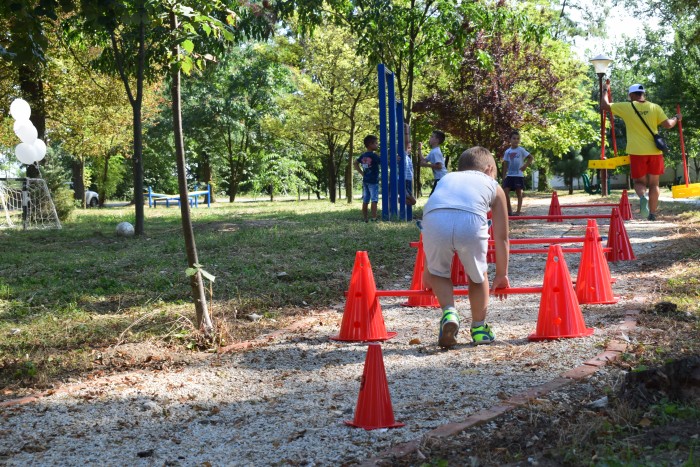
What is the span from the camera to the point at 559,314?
18.0ft

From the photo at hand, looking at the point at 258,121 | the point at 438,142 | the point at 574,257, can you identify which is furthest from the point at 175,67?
the point at 258,121

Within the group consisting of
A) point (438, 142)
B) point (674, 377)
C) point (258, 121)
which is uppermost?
point (258, 121)

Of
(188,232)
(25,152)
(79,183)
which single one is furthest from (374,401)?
(79,183)

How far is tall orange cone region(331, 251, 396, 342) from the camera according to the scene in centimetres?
583

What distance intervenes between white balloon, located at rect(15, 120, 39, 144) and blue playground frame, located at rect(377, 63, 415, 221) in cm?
727

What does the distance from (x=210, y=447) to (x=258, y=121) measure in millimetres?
36526

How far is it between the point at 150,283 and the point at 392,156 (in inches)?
331

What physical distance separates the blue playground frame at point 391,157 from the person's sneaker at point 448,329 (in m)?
10.3

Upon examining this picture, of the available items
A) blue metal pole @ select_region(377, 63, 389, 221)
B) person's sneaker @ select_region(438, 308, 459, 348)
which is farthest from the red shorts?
person's sneaker @ select_region(438, 308, 459, 348)

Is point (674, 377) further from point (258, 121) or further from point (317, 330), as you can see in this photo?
point (258, 121)

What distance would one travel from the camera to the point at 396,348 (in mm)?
5531

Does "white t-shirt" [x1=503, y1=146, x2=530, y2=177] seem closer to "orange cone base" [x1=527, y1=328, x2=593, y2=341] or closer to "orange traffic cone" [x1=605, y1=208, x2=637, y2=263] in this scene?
"orange traffic cone" [x1=605, y1=208, x2=637, y2=263]

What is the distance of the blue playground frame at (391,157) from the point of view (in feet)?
51.0

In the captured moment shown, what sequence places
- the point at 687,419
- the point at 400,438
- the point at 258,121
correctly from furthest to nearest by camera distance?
the point at 258,121 → the point at 400,438 → the point at 687,419
